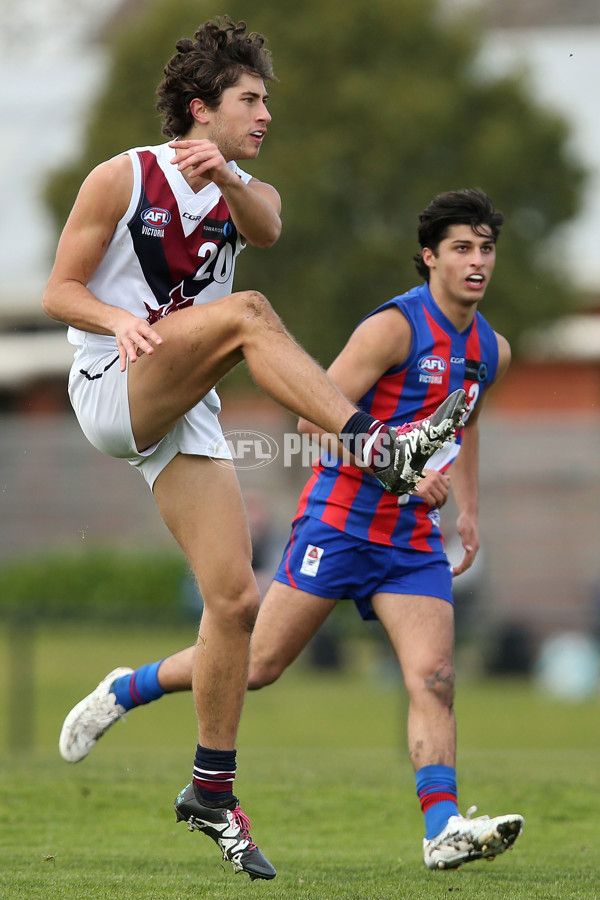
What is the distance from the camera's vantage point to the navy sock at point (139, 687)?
6172 mm

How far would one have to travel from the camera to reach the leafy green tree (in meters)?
18.6

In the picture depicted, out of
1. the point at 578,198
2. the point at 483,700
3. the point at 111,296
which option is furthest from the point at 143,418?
the point at 578,198

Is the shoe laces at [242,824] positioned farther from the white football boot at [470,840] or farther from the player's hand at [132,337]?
the player's hand at [132,337]

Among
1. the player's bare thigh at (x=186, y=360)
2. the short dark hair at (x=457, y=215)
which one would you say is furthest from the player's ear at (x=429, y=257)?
the player's bare thigh at (x=186, y=360)

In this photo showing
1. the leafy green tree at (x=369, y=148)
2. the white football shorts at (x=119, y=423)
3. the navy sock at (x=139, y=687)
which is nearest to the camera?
the white football shorts at (x=119, y=423)

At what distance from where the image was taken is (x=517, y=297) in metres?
18.5

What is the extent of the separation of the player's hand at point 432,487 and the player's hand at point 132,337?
4.21 ft

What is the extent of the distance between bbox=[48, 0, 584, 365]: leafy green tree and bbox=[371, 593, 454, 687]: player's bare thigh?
1246 centimetres

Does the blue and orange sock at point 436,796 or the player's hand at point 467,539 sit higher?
the player's hand at point 467,539

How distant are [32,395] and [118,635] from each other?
13135 millimetres

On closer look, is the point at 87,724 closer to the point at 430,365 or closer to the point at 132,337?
the point at 430,365

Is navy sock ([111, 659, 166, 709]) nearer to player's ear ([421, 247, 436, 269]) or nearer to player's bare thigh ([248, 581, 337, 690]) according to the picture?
player's bare thigh ([248, 581, 337, 690])

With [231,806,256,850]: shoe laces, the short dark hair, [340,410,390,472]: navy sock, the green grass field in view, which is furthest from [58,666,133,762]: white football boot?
the short dark hair

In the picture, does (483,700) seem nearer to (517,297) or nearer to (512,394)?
(517,297)
